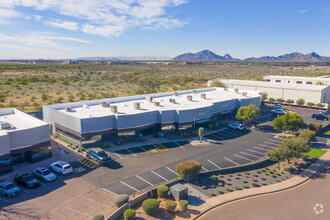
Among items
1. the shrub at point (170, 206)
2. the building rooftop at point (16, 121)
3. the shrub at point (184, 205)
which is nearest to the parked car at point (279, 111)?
the shrub at point (184, 205)

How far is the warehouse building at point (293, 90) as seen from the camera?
71231 mm

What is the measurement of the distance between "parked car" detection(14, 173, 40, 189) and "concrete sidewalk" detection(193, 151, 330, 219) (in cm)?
1695

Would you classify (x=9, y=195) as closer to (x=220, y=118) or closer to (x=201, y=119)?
(x=201, y=119)

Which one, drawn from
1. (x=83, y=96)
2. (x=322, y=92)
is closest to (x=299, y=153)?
(x=322, y=92)

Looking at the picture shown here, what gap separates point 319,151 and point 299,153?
9.79m

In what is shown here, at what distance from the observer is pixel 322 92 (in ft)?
231

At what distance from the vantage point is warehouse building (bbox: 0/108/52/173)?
28531mm

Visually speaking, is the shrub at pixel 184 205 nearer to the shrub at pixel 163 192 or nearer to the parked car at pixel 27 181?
the shrub at pixel 163 192

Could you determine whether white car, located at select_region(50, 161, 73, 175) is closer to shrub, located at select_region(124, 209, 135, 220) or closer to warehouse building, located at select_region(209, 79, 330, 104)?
shrub, located at select_region(124, 209, 135, 220)

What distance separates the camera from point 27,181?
2544 cm

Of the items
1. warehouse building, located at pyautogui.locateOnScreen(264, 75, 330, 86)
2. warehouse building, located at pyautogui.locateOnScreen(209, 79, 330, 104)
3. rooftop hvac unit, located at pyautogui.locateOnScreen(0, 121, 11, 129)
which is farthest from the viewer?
warehouse building, located at pyautogui.locateOnScreen(264, 75, 330, 86)

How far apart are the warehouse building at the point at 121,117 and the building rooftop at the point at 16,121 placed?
4723mm

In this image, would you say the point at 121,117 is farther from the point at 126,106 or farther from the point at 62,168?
the point at 62,168

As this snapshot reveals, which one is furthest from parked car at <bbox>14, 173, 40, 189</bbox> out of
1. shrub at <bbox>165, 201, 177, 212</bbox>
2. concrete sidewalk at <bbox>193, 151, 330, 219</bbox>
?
concrete sidewalk at <bbox>193, 151, 330, 219</bbox>
